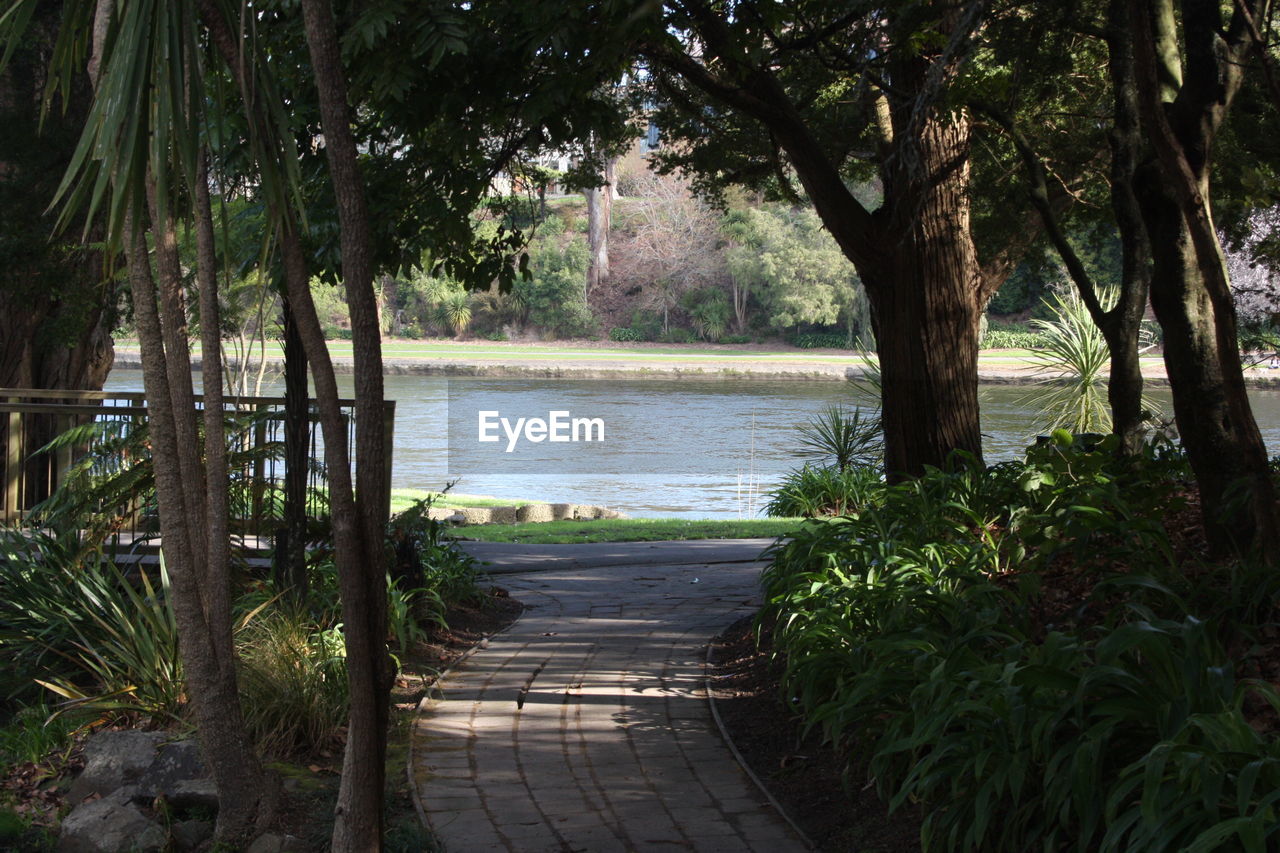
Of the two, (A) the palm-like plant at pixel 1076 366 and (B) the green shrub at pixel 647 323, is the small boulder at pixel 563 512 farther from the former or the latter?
(B) the green shrub at pixel 647 323

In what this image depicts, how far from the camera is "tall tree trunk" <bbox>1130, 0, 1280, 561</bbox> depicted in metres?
4.94

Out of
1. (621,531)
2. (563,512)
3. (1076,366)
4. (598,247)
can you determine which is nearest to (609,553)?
(621,531)

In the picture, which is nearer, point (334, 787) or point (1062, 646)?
point (1062, 646)

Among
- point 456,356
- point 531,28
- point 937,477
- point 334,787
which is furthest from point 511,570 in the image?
point 456,356

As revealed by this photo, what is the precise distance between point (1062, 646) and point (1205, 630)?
20.3 inches

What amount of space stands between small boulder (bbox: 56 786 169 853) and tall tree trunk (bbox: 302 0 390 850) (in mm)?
1416

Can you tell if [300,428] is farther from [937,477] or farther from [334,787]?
[937,477]

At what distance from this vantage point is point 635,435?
3025cm

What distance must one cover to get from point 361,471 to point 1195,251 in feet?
12.8

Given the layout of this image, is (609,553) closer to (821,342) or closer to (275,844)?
(275,844)

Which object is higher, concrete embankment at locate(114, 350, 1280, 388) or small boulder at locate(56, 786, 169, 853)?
concrete embankment at locate(114, 350, 1280, 388)

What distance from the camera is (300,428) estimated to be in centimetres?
700

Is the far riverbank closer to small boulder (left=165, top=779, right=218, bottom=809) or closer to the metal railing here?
the metal railing

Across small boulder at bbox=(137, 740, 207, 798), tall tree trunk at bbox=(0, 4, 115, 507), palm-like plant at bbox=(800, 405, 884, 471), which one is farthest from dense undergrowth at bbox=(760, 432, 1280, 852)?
palm-like plant at bbox=(800, 405, 884, 471)
